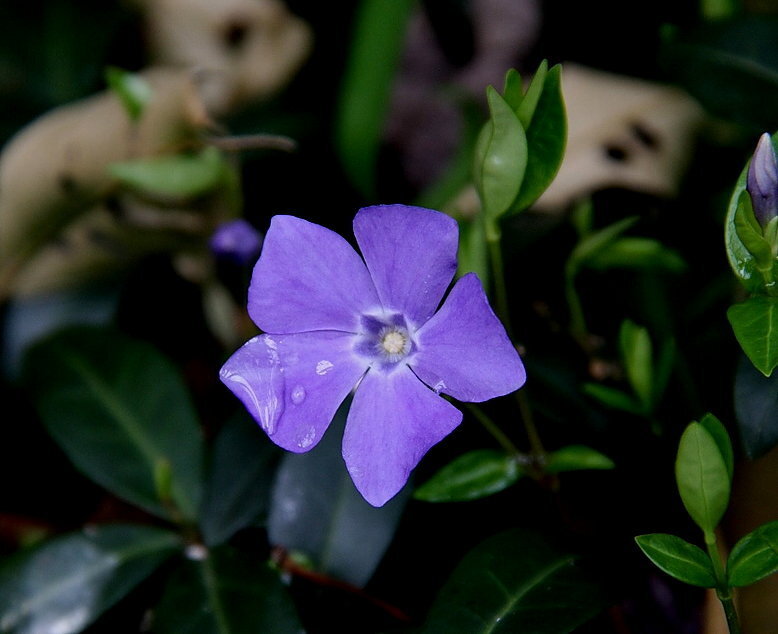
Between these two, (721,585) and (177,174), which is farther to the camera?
(177,174)

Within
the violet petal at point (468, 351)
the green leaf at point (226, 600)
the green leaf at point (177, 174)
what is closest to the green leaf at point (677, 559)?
the violet petal at point (468, 351)

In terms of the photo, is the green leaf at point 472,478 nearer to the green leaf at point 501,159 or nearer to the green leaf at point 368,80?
the green leaf at point 501,159

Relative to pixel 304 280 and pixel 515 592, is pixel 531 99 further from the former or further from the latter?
pixel 515 592

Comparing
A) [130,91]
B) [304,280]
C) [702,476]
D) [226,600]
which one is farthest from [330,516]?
[130,91]

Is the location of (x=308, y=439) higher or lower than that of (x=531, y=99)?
lower

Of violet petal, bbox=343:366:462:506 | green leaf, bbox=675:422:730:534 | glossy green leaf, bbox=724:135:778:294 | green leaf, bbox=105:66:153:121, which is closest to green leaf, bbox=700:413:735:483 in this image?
green leaf, bbox=675:422:730:534

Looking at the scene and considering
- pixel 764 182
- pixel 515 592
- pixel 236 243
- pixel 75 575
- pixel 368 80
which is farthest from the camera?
pixel 368 80

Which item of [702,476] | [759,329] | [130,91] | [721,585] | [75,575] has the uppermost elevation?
[130,91]
